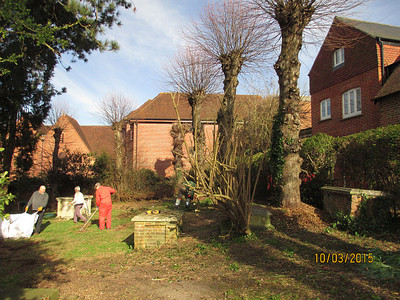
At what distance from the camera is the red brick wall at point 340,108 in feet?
46.2

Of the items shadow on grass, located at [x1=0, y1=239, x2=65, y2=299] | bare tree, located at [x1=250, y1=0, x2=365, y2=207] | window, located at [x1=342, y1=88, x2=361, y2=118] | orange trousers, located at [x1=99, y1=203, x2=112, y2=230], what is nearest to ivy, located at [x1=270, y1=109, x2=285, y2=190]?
bare tree, located at [x1=250, y1=0, x2=365, y2=207]

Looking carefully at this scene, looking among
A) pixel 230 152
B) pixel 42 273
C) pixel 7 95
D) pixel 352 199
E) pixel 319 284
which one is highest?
pixel 7 95

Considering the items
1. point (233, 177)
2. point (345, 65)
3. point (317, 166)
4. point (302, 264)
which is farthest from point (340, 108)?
point (302, 264)

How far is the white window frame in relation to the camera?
1773 cm

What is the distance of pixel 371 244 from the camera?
5543 mm

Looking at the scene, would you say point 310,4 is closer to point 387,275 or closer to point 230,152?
point 230,152

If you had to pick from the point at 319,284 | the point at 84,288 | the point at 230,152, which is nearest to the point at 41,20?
the point at 230,152

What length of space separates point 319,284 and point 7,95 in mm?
13431

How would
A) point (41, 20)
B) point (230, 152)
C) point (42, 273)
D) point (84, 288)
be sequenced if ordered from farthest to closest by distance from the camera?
point (41, 20) < point (230, 152) < point (42, 273) < point (84, 288)

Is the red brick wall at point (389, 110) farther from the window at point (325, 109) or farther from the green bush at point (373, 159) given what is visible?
the green bush at point (373, 159)

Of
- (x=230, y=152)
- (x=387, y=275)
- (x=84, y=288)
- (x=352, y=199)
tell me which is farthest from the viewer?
(x=352, y=199)

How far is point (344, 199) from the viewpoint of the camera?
701 cm

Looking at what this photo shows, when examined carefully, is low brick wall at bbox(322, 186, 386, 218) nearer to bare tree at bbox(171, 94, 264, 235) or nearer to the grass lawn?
the grass lawn

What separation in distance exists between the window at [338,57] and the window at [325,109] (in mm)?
2282
